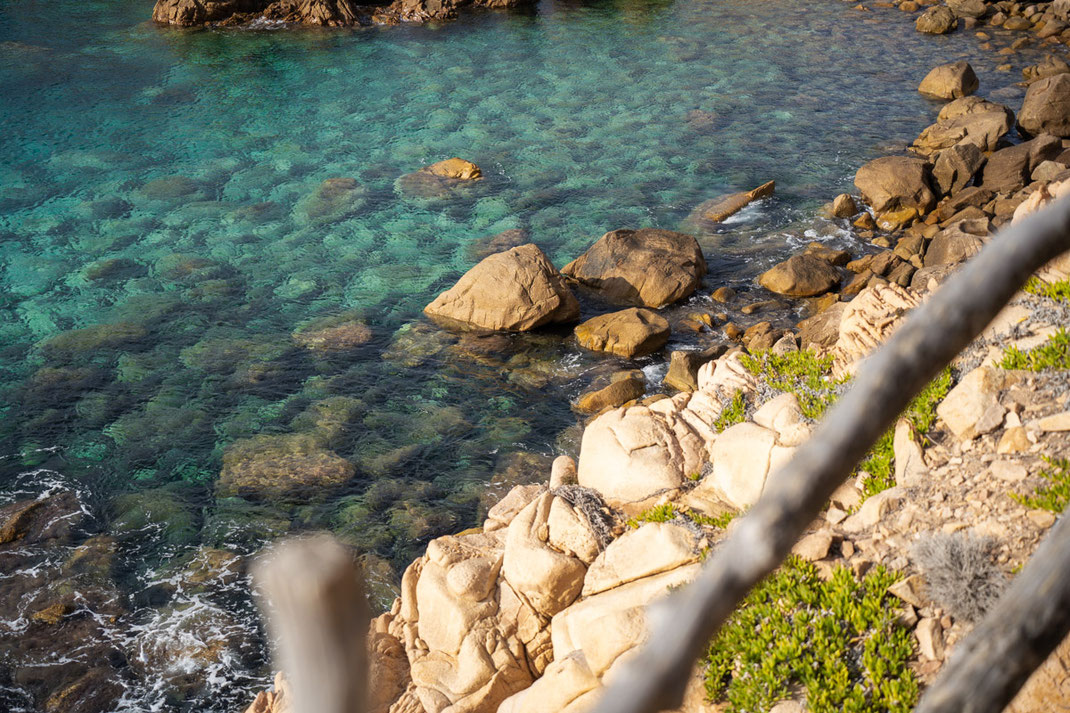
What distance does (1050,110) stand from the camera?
1040 inches

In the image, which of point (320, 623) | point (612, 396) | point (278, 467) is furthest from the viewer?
point (612, 396)

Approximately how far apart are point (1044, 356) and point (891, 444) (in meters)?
2.12

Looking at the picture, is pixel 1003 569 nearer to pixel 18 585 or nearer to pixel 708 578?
pixel 708 578

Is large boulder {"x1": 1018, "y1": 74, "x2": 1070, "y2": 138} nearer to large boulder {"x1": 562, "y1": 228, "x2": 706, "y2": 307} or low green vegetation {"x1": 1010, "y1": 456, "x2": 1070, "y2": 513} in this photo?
large boulder {"x1": 562, "y1": 228, "x2": 706, "y2": 307}

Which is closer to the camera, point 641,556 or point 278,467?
point 641,556

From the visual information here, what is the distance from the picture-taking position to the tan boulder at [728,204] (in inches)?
953

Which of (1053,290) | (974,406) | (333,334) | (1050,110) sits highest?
(1053,290)

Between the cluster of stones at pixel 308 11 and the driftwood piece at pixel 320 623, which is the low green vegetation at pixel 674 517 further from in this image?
the cluster of stones at pixel 308 11

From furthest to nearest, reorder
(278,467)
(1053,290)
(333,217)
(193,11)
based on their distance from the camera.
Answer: (193,11) < (333,217) < (278,467) < (1053,290)

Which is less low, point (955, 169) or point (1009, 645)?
point (1009, 645)

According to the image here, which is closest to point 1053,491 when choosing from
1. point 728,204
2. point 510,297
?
point 510,297

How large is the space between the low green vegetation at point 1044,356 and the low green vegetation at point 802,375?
2168 mm

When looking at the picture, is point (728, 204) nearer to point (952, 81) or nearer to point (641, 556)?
point (952, 81)

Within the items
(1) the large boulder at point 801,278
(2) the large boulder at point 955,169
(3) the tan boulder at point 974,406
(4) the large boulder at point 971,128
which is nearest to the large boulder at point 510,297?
(1) the large boulder at point 801,278
